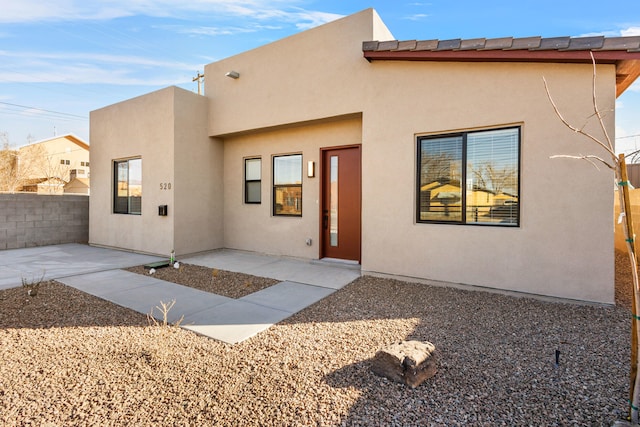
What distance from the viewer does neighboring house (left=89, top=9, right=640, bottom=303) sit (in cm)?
458

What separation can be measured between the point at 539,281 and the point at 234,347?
4.59m

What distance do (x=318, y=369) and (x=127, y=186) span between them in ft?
29.8

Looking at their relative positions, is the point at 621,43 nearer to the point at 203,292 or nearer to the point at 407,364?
the point at 407,364

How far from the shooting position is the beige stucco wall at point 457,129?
452cm

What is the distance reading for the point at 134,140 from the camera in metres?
9.01

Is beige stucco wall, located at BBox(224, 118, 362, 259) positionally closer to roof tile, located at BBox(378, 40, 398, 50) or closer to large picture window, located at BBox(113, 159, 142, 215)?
roof tile, located at BBox(378, 40, 398, 50)

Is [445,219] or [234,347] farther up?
[445,219]

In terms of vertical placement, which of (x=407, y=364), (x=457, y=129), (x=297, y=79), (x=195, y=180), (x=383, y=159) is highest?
(x=297, y=79)

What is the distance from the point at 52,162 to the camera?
2764cm

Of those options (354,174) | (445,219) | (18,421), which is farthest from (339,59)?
(18,421)

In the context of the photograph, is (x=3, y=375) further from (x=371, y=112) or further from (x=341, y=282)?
(x=371, y=112)

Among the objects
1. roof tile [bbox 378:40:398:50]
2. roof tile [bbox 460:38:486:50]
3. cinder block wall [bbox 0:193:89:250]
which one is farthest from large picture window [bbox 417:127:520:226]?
cinder block wall [bbox 0:193:89:250]

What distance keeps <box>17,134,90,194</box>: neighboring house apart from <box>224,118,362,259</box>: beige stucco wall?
18.2 meters

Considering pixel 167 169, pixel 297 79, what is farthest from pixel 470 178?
pixel 167 169
